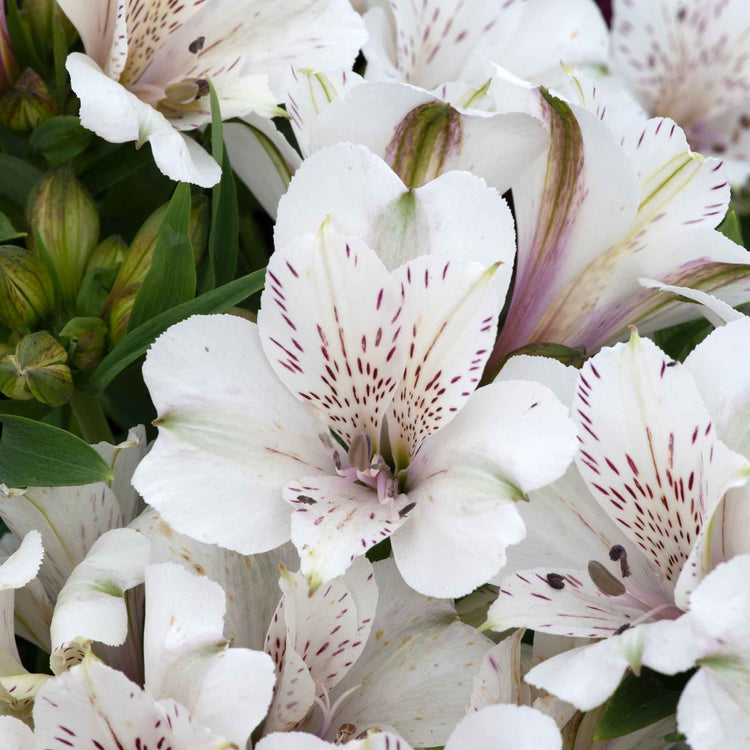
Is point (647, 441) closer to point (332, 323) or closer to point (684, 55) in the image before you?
point (332, 323)

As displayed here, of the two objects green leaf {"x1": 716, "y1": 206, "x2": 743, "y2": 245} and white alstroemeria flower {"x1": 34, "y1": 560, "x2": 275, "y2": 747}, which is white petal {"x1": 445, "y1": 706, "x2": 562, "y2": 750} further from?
green leaf {"x1": 716, "y1": 206, "x2": 743, "y2": 245}

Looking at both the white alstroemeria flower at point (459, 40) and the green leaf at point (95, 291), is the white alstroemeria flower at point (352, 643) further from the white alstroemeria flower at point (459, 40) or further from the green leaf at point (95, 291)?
the white alstroemeria flower at point (459, 40)

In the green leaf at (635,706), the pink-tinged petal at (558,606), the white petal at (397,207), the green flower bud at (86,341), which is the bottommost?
the green leaf at (635,706)

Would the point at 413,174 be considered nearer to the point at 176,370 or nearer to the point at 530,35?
the point at 176,370

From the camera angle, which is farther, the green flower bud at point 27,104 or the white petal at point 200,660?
the green flower bud at point 27,104

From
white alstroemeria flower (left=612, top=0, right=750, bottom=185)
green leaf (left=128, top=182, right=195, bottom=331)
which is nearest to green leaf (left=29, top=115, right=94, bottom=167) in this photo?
green leaf (left=128, top=182, right=195, bottom=331)

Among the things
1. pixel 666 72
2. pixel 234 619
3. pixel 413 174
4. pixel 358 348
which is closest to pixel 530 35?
pixel 666 72

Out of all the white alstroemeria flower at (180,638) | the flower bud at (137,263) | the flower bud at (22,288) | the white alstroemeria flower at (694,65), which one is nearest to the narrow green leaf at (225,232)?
the flower bud at (137,263)
